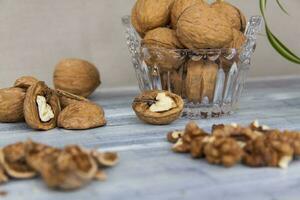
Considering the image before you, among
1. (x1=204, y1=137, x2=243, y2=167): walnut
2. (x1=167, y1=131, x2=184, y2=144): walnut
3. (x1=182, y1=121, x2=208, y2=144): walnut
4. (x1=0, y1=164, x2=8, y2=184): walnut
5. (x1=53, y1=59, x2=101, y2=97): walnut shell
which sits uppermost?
(x1=0, y1=164, x2=8, y2=184): walnut

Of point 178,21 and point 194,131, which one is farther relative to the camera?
point 178,21

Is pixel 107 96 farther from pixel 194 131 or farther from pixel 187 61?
pixel 194 131

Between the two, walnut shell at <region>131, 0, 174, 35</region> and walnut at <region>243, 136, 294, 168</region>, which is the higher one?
walnut shell at <region>131, 0, 174, 35</region>

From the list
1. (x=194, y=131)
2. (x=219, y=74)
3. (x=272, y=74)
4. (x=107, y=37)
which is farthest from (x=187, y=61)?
(x=272, y=74)

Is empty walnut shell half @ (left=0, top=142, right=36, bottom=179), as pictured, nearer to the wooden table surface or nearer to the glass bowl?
the wooden table surface

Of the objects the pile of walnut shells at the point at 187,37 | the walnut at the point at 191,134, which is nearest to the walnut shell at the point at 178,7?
the pile of walnut shells at the point at 187,37

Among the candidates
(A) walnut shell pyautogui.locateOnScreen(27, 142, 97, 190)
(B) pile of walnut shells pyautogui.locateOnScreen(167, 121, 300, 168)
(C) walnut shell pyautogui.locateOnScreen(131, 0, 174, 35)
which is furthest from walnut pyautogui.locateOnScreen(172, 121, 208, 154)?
(C) walnut shell pyautogui.locateOnScreen(131, 0, 174, 35)

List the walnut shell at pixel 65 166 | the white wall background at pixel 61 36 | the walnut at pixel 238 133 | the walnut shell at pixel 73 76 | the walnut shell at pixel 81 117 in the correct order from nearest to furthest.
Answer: the walnut shell at pixel 65 166
the walnut at pixel 238 133
the walnut shell at pixel 81 117
the walnut shell at pixel 73 76
the white wall background at pixel 61 36

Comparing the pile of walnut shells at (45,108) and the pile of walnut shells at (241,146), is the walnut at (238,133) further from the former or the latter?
the pile of walnut shells at (45,108)
